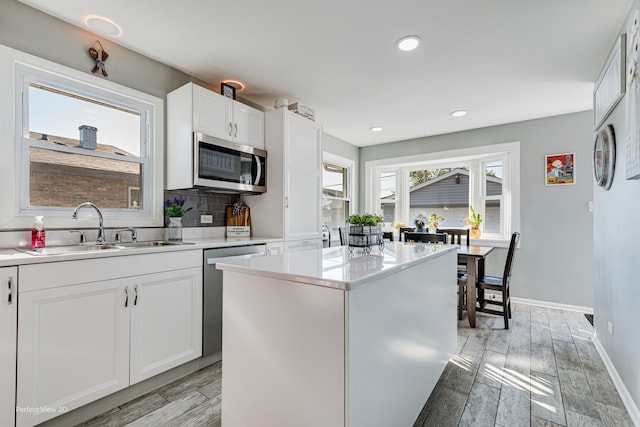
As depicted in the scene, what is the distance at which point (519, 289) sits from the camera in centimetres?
402

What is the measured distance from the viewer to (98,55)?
2.22 m

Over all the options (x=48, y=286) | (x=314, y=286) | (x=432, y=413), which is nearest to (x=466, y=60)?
(x=314, y=286)

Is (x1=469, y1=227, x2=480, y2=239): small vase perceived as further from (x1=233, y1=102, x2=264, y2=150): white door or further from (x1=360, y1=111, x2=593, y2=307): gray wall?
(x1=233, y1=102, x2=264, y2=150): white door

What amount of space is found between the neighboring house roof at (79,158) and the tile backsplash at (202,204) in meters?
0.37

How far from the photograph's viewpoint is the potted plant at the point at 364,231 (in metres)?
2.05

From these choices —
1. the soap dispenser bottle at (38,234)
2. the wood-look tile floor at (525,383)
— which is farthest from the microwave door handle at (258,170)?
the wood-look tile floor at (525,383)

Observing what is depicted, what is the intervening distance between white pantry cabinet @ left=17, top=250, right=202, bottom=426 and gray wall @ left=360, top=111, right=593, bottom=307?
399 centimetres

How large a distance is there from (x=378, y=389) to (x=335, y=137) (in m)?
4.20

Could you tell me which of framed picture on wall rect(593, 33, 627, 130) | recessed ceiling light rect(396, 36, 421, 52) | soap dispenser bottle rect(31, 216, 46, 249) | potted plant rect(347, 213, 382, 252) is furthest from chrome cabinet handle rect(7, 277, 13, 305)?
framed picture on wall rect(593, 33, 627, 130)

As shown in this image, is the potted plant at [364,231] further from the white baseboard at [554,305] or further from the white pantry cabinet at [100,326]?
the white baseboard at [554,305]

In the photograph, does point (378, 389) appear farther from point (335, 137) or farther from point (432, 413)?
point (335, 137)

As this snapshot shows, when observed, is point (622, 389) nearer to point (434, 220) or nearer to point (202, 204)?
point (434, 220)

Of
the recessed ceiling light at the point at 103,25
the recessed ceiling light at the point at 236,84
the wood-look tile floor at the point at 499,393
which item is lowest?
the wood-look tile floor at the point at 499,393

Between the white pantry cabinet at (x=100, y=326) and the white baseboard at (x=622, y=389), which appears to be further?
the white baseboard at (x=622, y=389)
